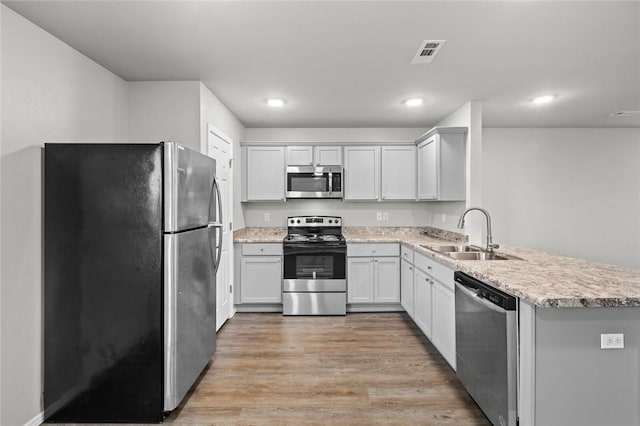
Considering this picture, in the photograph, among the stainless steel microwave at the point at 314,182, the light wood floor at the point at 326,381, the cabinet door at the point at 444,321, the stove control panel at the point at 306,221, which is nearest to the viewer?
the light wood floor at the point at 326,381

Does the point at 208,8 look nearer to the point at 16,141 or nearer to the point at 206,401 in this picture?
the point at 16,141

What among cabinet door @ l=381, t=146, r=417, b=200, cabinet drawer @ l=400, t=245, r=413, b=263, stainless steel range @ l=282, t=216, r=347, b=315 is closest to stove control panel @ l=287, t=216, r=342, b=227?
stainless steel range @ l=282, t=216, r=347, b=315

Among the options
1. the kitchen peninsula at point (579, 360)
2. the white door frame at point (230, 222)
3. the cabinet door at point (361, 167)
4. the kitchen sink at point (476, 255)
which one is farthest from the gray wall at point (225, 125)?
the kitchen peninsula at point (579, 360)

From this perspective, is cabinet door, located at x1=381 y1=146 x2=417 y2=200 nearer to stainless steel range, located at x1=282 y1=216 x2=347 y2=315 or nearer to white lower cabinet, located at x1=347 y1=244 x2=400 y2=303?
white lower cabinet, located at x1=347 y1=244 x2=400 y2=303

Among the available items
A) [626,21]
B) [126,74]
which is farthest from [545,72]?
[126,74]

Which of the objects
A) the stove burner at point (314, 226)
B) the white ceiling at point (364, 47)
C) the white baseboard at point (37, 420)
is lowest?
the white baseboard at point (37, 420)

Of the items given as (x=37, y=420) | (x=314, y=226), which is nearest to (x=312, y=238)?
(x=314, y=226)

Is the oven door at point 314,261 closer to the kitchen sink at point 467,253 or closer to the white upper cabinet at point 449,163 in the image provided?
the kitchen sink at point 467,253

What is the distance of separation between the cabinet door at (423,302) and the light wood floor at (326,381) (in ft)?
0.60

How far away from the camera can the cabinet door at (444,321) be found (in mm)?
2576

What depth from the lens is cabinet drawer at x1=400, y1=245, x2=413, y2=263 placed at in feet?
12.4

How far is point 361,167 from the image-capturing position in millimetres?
4605

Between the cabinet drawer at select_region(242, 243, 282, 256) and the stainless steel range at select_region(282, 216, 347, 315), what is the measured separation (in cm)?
11

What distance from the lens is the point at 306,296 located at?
4.15 meters
